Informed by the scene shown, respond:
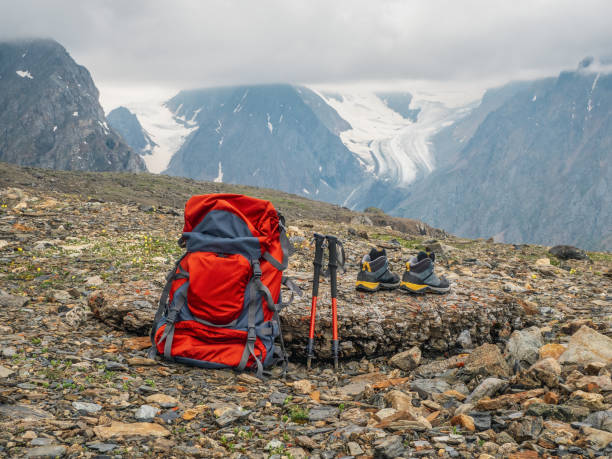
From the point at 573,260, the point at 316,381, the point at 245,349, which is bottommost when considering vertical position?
the point at 316,381

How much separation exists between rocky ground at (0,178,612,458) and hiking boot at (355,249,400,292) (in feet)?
0.62

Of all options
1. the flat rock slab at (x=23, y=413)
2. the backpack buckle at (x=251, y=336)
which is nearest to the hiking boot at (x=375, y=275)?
the backpack buckle at (x=251, y=336)

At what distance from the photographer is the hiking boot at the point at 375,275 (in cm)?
796

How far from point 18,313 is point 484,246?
1880 cm

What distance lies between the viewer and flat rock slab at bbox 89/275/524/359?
721 centimetres

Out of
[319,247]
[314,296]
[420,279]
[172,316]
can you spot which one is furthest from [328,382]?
[420,279]

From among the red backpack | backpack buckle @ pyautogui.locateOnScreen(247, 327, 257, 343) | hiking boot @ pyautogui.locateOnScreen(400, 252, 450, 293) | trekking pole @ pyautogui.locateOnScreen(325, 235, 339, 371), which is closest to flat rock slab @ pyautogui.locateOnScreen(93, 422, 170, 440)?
the red backpack

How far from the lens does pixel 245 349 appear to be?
617 cm

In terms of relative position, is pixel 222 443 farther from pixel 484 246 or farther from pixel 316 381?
pixel 484 246

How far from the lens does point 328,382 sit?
6.51m

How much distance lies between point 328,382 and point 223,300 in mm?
1869

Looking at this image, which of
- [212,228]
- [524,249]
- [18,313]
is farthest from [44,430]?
[524,249]

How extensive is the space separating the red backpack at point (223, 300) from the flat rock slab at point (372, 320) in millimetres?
698

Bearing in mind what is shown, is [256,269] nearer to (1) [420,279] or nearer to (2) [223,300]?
(2) [223,300]
